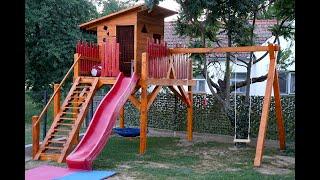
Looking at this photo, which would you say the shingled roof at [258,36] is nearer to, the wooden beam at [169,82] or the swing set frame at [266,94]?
the wooden beam at [169,82]

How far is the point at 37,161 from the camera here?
30.7ft

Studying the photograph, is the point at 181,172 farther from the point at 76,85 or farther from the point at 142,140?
the point at 76,85

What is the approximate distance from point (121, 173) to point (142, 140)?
2187 mm

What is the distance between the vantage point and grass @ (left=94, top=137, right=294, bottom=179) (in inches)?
316

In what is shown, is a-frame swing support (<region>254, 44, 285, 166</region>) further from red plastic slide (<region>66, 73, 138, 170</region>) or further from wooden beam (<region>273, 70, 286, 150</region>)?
red plastic slide (<region>66, 73, 138, 170</region>)

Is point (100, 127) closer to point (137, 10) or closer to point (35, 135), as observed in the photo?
point (35, 135)

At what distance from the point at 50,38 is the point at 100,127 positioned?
926 centimetres

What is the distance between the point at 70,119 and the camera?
32.0ft

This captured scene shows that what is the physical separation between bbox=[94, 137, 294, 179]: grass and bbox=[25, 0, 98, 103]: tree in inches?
258

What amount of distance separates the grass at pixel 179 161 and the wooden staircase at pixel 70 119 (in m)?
0.84

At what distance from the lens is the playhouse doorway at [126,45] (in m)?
12.3

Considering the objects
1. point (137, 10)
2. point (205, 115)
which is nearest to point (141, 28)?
point (137, 10)
